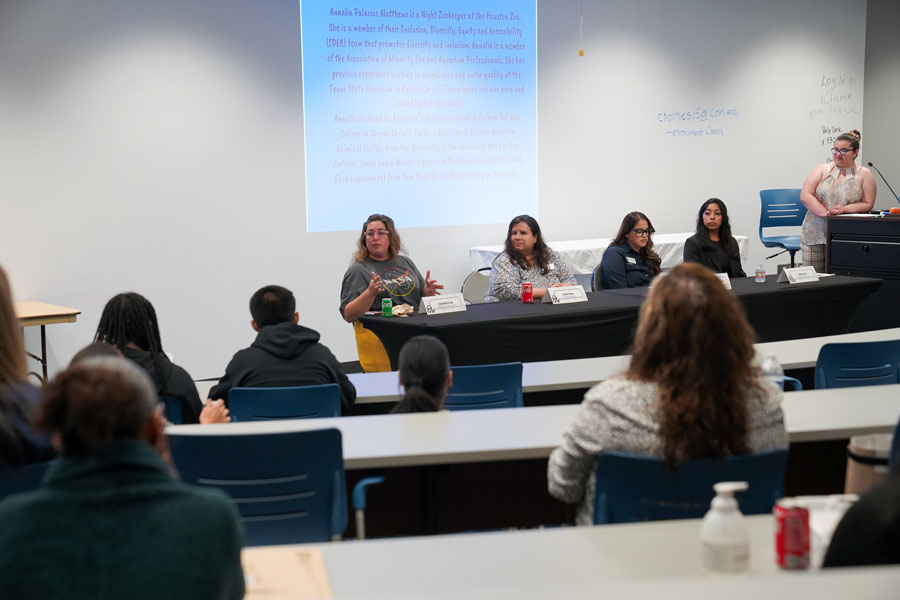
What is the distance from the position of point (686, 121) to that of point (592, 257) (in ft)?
5.94

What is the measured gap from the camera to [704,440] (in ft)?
6.43

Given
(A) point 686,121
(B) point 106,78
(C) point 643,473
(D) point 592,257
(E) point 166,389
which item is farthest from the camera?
(A) point 686,121

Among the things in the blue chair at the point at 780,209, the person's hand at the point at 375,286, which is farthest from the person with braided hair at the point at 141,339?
the blue chair at the point at 780,209

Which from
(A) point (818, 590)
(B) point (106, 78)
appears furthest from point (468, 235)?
(A) point (818, 590)

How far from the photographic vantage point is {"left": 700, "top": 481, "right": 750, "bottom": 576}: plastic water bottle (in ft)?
5.33

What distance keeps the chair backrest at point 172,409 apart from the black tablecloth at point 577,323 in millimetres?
1654

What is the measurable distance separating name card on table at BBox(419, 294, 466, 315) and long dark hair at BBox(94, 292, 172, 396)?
196 cm

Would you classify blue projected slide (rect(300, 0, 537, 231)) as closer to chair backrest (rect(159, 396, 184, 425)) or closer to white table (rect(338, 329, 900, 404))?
white table (rect(338, 329, 900, 404))

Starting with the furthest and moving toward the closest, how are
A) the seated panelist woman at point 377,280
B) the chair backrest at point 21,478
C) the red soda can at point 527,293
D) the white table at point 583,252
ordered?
the white table at point 583,252, the red soda can at point 527,293, the seated panelist woman at point 377,280, the chair backrest at point 21,478

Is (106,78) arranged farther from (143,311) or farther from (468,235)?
(143,311)

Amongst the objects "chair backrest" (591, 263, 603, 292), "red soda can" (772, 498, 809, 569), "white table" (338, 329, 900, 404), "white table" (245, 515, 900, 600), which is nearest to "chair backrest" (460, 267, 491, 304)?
"chair backrest" (591, 263, 603, 292)

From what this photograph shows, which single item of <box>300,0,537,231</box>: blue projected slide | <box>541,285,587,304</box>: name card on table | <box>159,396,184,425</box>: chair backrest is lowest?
<box>159,396,184,425</box>: chair backrest

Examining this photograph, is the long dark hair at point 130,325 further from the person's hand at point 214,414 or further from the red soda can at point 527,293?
the red soda can at point 527,293

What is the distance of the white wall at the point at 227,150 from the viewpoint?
21.0 ft
